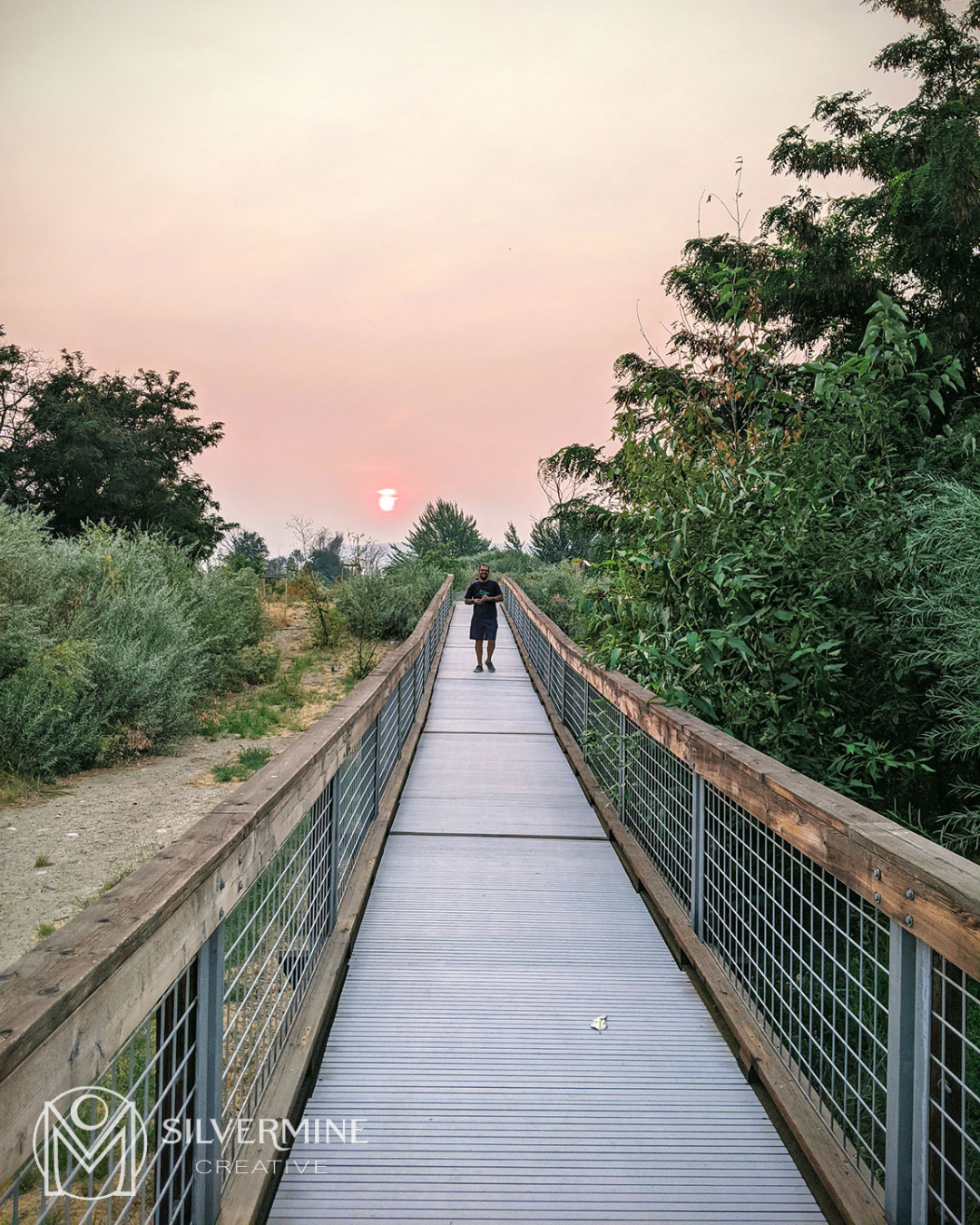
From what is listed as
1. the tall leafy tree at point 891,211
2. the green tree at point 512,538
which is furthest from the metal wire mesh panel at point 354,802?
the green tree at point 512,538

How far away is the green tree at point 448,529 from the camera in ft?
222

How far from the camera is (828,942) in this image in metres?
4.42

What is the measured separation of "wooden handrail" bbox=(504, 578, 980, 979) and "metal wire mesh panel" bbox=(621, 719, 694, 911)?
56cm

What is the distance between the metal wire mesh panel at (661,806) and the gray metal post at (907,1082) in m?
1.59

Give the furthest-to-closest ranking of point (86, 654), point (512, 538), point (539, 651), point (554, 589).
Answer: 1. point (512, 538)
2. point (554, 589)
3. point (539, 651)
4. point (86, 654)

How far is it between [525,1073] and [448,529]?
6731 cm

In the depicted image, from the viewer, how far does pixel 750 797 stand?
7.74ft

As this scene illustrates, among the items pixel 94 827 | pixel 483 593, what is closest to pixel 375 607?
pixel 483 593

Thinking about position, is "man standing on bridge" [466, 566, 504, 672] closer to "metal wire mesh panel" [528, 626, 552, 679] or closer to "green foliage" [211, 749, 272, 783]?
"metal wire mesh panel" [528, 626, 552, 679]

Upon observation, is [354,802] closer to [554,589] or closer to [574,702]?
[574,702]

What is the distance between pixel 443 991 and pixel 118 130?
15842 millimetres

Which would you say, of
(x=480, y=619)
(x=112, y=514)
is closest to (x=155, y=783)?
(x=480, y=619)

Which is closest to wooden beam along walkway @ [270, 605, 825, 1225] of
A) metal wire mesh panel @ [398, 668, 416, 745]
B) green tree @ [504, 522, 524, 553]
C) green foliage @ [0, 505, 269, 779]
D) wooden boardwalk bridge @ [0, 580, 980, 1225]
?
wooden boardwalk bridge @ [0, 580, 980, 1225]

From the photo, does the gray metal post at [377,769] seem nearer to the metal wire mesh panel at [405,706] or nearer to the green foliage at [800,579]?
the metal wire mesh panel at [405,706]
